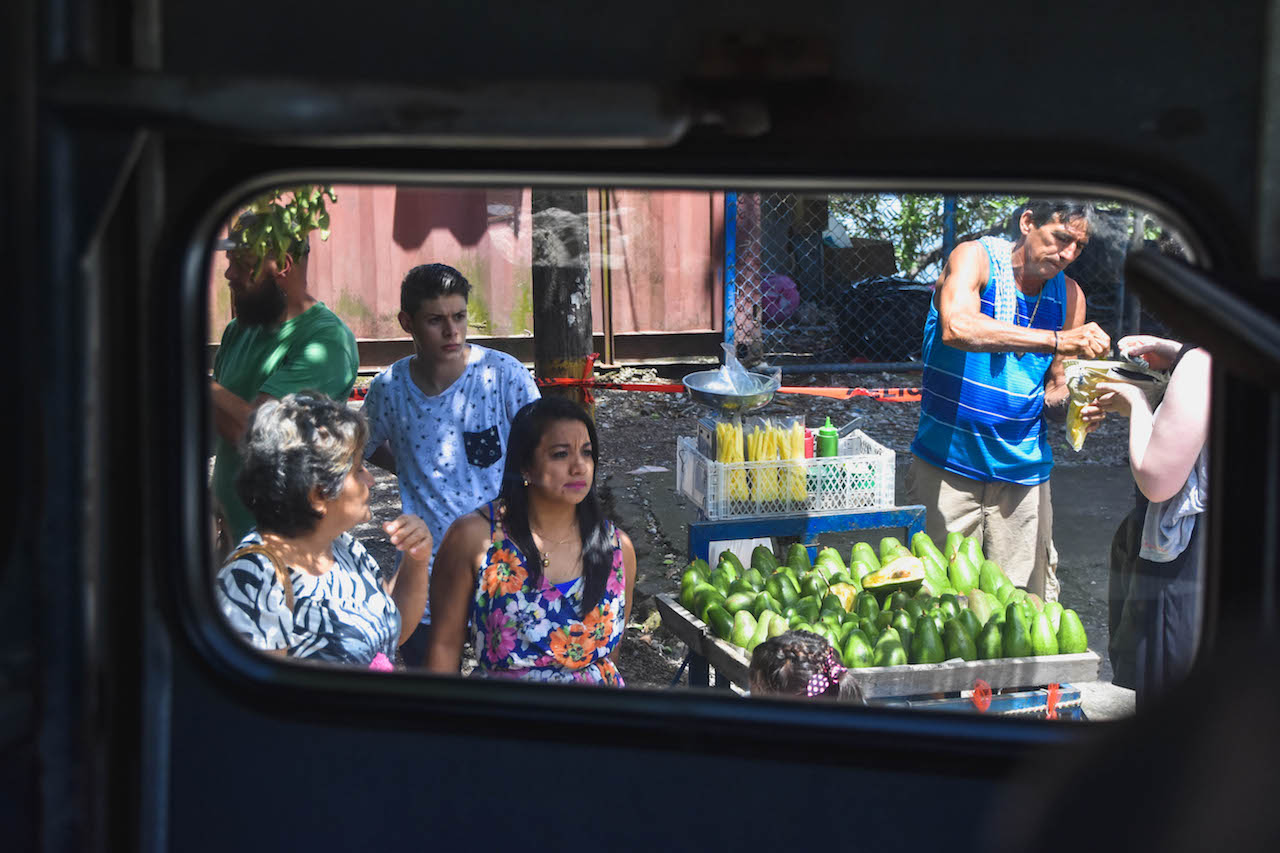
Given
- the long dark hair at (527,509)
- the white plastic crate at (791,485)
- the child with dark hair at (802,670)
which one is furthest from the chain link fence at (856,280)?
the child with dark hair at (802,670)

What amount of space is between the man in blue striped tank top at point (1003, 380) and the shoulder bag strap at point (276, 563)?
2310 mm

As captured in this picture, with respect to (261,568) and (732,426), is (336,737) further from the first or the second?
(732,426)

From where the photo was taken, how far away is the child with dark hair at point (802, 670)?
2797mm

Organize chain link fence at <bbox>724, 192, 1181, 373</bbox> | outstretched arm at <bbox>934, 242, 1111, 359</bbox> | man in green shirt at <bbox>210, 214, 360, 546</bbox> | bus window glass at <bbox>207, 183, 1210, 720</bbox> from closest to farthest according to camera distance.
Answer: bus window glass at <bbox>207, 183, 1210, 720</bbox> → man in green shirt at <bbox>210, 214, 360, 546</bbox> → outstretched arm at <bbox>934, 242, 1111, 359</bbox> → chain link fence at <bbox>724, 192, 1181, 373</bbox>

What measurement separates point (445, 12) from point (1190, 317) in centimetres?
76

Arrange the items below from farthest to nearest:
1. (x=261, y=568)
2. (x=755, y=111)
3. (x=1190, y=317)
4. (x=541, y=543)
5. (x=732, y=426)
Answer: (x=732, y=426)
(x=541, y=543)
(x=261, y=568)
(x=755, y=111)
(x=1190, y=317)

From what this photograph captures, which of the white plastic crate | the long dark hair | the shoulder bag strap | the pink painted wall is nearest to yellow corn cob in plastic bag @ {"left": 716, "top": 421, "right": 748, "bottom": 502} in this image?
the white plastic crate

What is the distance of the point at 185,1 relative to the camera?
4.04 feet

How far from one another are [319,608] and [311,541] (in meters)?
0.21

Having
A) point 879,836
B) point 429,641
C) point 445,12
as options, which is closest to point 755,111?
point 445,12

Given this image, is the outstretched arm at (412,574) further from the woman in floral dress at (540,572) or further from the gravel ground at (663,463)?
the gravel ground at (663,463)

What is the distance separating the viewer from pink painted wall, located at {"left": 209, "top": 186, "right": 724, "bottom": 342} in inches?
377

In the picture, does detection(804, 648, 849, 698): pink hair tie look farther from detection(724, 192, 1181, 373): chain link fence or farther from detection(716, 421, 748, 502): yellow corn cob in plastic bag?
detection(724, 192, 1181, 373): chain link fence

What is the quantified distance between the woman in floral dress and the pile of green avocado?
0.57 meters
